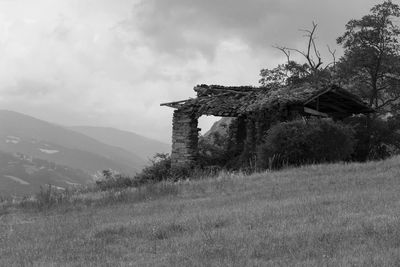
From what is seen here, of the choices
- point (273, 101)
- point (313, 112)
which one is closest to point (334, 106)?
point (313, 112)

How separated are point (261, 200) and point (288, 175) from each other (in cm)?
437

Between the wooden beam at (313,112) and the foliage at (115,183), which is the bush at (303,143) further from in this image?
the foliage at (115,183)

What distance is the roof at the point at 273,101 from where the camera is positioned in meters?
24.1

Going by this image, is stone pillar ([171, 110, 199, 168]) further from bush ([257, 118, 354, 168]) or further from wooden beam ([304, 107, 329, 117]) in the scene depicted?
bush ([257, 118, 354, 168])

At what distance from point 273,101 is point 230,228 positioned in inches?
648

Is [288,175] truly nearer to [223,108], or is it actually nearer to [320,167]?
[320,167]

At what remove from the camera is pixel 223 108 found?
26.7 m

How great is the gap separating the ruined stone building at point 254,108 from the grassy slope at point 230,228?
34.5ft

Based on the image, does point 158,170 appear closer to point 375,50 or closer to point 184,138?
point 184,138

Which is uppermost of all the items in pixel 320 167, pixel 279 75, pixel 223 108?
pixel 279 75

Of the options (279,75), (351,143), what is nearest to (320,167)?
(351,143)

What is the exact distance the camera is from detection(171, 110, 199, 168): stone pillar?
2789cm

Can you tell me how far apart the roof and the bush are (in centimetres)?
337

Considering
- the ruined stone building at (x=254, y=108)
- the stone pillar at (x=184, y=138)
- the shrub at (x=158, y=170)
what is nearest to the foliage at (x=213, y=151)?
the stone pillar at (x=184, y=138)
